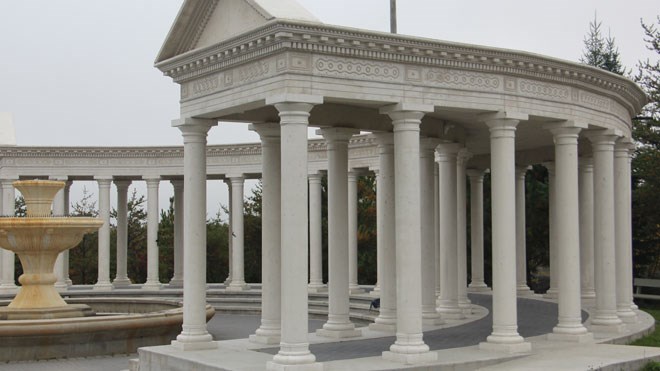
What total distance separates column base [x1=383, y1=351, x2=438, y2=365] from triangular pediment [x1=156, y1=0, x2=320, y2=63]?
9.04 metres

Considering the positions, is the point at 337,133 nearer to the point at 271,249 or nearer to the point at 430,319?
the point at 271,249

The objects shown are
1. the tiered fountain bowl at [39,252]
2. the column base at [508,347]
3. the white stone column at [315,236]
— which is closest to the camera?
the column base at [508,347]

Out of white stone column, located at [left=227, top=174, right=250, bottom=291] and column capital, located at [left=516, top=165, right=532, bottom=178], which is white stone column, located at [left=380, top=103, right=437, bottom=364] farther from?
white stone column, located at [left=227, top=174, right=250, bottom=291]

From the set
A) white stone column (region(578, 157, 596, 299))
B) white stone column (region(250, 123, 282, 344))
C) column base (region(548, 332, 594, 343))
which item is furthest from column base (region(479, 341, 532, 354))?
white stone column (region(578, 157, 596, 299))

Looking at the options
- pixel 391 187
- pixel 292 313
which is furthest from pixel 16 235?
pixel 292 313

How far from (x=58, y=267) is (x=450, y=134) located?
32.4 meters

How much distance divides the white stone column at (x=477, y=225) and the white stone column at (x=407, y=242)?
19.6 meters

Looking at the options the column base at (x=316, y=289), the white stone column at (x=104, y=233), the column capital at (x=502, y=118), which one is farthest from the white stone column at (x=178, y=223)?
the column capital at (x=502, y=118)

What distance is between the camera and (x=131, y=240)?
82.4 metres

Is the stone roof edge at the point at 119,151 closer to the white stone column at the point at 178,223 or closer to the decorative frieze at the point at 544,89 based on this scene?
the white stone column at the point at 178,223

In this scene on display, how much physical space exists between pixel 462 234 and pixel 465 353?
46.4 feet

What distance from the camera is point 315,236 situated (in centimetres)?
5012

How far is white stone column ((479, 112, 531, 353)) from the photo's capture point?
1056 inches

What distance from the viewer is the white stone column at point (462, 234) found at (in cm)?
3775
